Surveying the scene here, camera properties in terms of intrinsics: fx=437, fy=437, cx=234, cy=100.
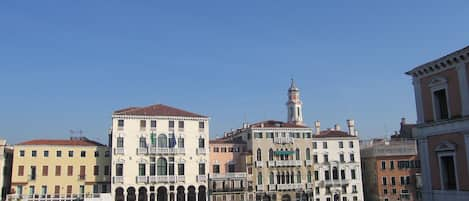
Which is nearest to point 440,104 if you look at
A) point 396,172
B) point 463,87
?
point 463,87

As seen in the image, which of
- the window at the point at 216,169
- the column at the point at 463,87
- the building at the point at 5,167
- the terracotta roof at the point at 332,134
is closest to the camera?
the column at the point at 463,87

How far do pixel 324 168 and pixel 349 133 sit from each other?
835 centimetres

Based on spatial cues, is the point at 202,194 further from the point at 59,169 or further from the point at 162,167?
the point at 59,169

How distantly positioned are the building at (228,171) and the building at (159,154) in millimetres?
1410

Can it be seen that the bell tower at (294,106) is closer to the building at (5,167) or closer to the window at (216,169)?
the window at (216,169)

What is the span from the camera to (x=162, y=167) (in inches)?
1940

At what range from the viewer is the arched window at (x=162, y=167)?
49.2 m

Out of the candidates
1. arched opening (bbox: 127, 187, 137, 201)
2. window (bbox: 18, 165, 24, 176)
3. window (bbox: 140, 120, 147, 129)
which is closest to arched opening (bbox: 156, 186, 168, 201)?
arched opening (bbox: 127, 187, 137, 201)

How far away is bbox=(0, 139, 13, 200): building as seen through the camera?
46.1 metres

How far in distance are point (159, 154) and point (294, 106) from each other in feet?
83.3

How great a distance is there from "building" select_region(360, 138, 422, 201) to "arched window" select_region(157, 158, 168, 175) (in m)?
28.1

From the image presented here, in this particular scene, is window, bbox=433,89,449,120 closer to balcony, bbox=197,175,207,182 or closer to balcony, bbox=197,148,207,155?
balcony, bbox=197,148,207,155

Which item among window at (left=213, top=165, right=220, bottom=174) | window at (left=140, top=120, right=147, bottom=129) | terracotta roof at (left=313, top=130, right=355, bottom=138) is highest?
window at (left=140, top=120, right=147, bottom=129)

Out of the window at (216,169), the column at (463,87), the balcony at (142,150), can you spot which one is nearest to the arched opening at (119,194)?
the balcony at (142,150)
